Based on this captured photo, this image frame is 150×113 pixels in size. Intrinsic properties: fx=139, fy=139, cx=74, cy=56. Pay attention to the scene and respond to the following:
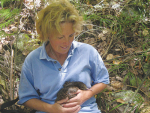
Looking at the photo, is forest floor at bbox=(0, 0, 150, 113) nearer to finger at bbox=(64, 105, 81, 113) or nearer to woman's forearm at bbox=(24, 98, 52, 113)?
woman's forearm at bbox=(24, 98, 52, 113)

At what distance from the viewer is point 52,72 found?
1789mm

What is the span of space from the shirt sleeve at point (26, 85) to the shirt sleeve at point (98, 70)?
87 cm

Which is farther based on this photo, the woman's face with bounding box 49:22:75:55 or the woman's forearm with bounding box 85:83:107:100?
the woman's forearm with bounding box 85:83:107:100

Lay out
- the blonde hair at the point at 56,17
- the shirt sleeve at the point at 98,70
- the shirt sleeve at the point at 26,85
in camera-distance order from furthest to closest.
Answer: the shirt sleeve at the point at 98,70, the shirt sleeve at the point at 26,85, the blonde hair at the point at 56,17

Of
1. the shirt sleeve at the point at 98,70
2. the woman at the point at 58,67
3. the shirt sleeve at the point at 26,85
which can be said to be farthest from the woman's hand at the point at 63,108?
the shirt sleeve at the point at 98,70

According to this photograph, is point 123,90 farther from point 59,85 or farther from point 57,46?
point 57,46

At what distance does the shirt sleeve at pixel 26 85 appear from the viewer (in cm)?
184

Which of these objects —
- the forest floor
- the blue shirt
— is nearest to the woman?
the blue shirt

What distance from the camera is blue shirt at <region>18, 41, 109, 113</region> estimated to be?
179 centimetres

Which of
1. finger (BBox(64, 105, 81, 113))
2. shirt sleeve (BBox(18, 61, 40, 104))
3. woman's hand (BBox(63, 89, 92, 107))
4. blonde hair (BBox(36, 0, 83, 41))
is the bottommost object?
finger (BBox(64, 105, 81, 113))

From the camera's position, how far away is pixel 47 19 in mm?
1600

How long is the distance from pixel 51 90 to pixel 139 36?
2612 mm

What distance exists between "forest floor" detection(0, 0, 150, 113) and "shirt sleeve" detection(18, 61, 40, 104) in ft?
1.35

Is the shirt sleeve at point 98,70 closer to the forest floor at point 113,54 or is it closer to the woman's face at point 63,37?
the woman's face at point 63,37
